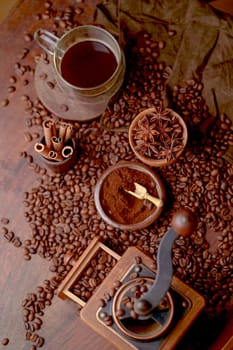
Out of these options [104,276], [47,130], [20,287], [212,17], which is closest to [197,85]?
[212,17]

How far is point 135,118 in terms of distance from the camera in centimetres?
165

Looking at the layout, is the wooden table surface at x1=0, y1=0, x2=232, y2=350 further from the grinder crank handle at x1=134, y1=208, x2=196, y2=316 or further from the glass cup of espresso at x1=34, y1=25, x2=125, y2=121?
the grinder crank handle at x1=134, y1=208, x2=196, y2=316

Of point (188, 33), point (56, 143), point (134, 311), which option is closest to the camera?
point (134, 311)

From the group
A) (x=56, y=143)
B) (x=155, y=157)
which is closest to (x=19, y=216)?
(x=56, y=143)

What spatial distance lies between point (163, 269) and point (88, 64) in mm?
559

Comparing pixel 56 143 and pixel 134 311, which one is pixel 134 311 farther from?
pixel 56 143

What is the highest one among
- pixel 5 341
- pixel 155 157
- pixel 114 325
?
pixel 155 157

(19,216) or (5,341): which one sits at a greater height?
(19,216)

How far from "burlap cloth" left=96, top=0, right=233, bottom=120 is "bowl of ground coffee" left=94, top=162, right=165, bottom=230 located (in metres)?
0.22

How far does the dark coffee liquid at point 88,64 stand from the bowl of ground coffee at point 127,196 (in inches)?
7.9

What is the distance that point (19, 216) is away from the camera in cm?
170

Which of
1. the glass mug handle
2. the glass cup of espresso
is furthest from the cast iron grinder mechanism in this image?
the glass mug handle

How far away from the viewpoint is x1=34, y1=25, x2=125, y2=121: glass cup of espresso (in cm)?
167

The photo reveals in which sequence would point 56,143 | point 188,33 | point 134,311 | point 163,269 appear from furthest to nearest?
point 188,33 → point 56,143 → point 134,311 → point 163,269
